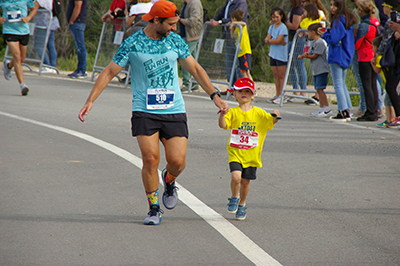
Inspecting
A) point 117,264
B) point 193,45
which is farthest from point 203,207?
point 193,45

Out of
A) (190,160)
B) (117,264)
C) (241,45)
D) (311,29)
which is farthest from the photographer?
(241,45)

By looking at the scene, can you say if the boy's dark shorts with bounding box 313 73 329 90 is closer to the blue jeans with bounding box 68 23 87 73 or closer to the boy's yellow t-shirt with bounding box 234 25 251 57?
the boy's yellow t-shirt with bounding box 234 25 251 57

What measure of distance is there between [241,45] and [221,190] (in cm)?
821

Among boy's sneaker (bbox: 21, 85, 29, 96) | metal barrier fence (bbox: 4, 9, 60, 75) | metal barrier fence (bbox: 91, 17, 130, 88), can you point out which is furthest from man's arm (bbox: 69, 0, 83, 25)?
boy's sneaker (bbox: 21, 85, 29, 96)

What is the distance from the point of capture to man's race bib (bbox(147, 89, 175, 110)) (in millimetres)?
4876

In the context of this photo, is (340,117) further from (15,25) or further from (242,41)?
(15,25)

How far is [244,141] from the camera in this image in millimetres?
5066

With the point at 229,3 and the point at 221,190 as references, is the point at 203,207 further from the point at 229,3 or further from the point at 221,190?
the point at 229,3

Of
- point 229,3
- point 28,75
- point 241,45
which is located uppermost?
point 229,3

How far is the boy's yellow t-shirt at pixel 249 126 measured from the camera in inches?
199

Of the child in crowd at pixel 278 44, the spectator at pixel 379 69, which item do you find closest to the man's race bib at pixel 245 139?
the spectator at pixel 379 69

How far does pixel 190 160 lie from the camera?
730cm

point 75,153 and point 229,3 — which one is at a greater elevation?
point 229,3

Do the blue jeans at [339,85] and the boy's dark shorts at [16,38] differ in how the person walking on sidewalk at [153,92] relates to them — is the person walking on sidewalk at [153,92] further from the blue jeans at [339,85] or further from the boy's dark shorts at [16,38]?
the boy's dark shorts at [16,38]
